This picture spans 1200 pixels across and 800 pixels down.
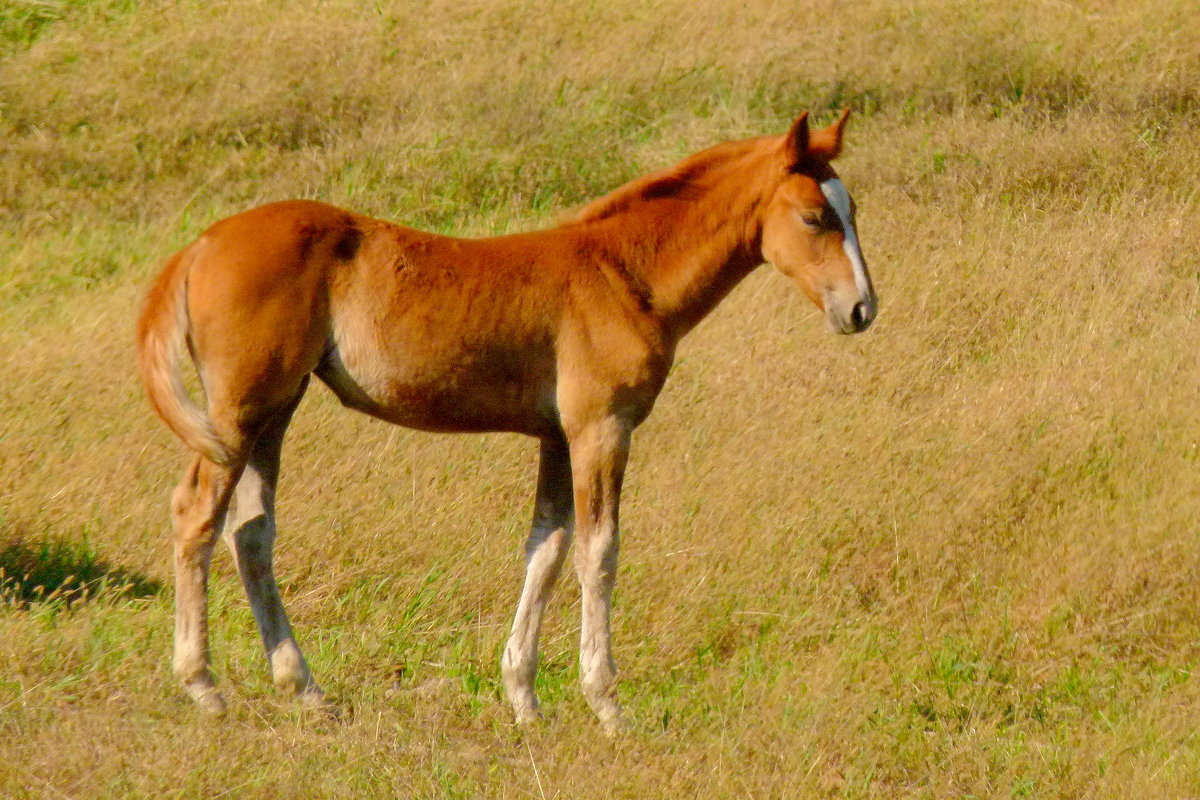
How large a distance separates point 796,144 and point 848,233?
36 cm

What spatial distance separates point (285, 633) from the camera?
504 centimetres

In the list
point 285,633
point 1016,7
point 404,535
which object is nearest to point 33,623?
point 285,633

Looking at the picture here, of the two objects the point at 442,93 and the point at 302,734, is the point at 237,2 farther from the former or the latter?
the point at 302,734

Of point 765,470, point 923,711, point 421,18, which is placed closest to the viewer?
point 923,711

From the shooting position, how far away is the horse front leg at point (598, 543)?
499cm

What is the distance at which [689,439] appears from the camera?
23.9ft

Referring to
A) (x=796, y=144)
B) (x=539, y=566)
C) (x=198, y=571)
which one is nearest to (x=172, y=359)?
(x=198, y=571)

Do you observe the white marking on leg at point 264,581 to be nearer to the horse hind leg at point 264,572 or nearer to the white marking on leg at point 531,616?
the horse hind leg at point 264,572

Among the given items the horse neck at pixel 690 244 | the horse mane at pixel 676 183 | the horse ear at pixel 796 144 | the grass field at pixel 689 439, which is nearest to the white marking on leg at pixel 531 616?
the grass field at pixel 689 439

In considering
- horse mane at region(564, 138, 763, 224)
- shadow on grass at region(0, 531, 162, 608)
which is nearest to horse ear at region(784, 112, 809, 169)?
horse mane at region(564, 138, 763, 224)

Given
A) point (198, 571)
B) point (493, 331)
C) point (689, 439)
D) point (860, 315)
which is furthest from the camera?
point (689, 439)

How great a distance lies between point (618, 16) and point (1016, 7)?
3.30 meters

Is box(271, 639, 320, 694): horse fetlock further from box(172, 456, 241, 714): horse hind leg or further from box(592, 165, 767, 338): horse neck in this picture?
box(592, 165, 767, 338): horse neck

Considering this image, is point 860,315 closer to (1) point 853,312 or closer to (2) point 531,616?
(1) point 853,312
